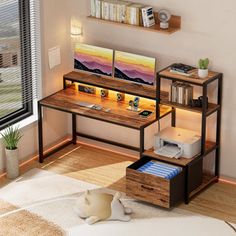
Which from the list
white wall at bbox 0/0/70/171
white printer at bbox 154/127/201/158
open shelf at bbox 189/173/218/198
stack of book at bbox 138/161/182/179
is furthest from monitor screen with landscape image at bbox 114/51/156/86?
open shelf at bbox 189/173/218/198

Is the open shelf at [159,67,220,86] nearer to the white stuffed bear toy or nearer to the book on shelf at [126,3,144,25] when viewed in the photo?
the book on shelf at [126,3,144,25]

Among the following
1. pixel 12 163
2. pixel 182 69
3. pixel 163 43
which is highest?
pixel 163 43

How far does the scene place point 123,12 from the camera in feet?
21.2

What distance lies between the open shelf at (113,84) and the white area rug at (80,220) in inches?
36.6

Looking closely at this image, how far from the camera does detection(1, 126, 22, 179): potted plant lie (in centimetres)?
651

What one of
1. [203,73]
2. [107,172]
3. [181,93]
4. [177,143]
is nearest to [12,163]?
[107,172]

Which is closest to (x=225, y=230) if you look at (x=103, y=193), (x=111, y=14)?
(x=103, y=193)

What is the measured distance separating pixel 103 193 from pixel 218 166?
117cm

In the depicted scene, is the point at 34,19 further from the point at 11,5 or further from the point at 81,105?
the point at 81,105

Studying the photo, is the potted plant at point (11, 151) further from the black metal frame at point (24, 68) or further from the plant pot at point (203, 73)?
the plant pot at point (203, 73)

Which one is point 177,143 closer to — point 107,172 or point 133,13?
point 107,172

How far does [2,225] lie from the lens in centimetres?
580

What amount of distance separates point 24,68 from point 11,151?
836mm

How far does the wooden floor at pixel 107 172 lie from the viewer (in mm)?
6127
